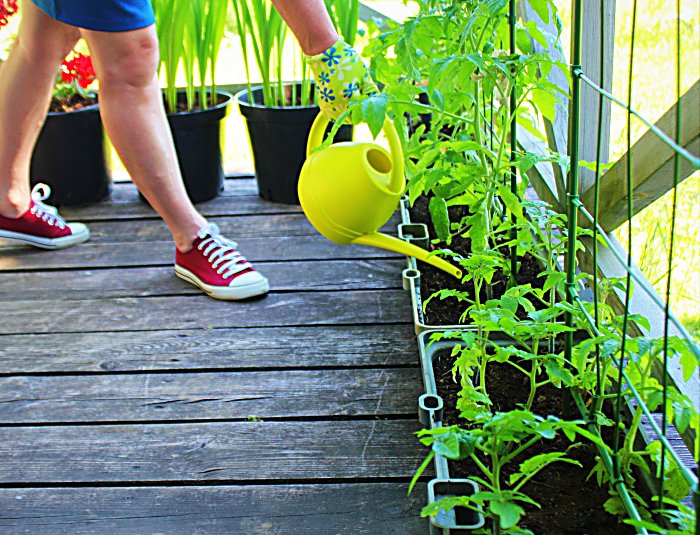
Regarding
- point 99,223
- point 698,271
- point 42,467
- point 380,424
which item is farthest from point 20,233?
point 698,271

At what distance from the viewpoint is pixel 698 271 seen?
1.70 m

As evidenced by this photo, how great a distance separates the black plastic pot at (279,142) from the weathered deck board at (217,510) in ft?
4.26

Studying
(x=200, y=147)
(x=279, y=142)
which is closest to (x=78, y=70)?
(x=200, y=147)

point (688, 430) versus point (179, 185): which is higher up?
point (179, 185)

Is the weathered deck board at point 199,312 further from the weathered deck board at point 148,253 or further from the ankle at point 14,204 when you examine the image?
the ankle at point 14,204

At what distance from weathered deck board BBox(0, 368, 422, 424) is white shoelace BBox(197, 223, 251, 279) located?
37 cm

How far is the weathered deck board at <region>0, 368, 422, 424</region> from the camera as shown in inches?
55.1

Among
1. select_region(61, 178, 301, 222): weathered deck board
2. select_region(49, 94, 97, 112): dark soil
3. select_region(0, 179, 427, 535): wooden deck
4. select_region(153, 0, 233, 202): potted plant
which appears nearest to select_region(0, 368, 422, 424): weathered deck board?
select_region(0, 179, 427, 535): wooden deck

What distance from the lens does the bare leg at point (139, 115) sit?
5.46 ft

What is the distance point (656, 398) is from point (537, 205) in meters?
0.46

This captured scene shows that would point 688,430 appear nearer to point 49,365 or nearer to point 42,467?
point 42,467

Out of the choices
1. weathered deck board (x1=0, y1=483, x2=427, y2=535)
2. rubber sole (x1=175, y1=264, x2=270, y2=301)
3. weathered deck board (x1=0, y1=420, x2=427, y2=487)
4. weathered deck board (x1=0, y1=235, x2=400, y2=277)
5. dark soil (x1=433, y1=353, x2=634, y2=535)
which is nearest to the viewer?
dark soil (x1=433, y1=353, x2=634, y2=535)

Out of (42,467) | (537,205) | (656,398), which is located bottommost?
(42,467)

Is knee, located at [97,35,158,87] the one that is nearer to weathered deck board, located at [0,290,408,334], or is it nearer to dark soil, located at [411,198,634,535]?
weathered deck board, located at [0,290,408,334]
